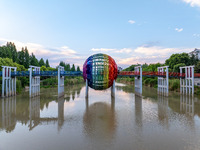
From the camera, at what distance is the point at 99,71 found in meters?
30.2

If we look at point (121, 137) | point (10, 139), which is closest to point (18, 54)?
point (10, 139)

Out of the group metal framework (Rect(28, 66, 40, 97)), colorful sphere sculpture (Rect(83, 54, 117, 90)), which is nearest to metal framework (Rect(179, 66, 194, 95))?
colorful sphere sculpture (Rect(83, 54, 117, 90))

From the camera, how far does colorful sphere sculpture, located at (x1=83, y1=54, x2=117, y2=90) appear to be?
30.3 meters

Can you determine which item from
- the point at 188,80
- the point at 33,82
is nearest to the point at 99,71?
the point at 33,82

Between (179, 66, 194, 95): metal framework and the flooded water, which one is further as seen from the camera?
(179, 66, 194, 95): metal framework

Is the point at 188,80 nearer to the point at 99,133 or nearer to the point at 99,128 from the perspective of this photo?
the point at 99,128

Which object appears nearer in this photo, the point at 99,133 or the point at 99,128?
the point at 99,133

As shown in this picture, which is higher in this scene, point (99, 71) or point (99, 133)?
point (99, 71)

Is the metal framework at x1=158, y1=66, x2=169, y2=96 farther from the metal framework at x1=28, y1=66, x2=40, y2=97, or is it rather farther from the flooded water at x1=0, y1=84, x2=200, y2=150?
the metal framework at x1=28, y1=66, x2=40, y2=97

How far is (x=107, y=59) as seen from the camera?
31.5m

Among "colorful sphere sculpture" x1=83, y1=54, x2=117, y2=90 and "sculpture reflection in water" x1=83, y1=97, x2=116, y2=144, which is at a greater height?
"colorful sphere sculpture" x1=83, y1=54, x2=117, y2=90

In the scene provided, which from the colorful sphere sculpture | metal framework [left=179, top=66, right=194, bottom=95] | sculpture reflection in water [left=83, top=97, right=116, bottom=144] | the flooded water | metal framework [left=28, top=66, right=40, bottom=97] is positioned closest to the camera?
the flooded water

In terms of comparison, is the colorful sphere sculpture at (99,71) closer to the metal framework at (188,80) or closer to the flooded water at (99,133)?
the flooded water at (99,133)

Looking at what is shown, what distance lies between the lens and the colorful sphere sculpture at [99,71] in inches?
1195
